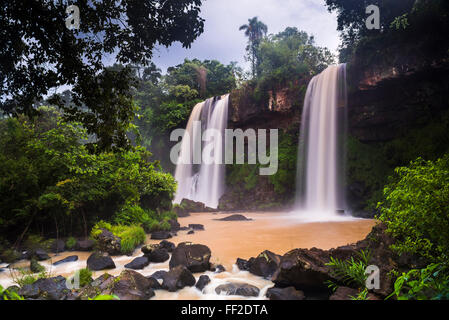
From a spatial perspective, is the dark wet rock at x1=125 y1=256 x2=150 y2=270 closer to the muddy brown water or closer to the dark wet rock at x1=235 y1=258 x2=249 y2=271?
the muddy brown water

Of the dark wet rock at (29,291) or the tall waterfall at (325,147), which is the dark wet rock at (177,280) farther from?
the tall waterfall at (325,147)

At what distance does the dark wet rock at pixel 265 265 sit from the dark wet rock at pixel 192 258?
3.27ft

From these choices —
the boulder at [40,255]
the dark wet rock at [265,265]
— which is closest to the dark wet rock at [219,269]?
the dark wet rock at [265,265]

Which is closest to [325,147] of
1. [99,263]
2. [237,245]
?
[237,245]

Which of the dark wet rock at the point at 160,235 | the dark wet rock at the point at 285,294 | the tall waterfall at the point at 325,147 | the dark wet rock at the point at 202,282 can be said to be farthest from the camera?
the tall waterfall at the point at 325,147

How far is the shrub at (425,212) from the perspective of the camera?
2.84 meters

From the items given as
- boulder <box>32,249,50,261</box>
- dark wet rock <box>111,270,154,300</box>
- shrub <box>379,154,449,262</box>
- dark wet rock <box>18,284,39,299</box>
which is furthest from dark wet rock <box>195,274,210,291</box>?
boulder <box>32,249,50,261</box>

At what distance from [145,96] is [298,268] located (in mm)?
30105

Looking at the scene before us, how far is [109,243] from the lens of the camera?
6.74m

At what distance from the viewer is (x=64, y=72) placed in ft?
12.4

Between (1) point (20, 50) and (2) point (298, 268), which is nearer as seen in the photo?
(2) point (298, 268)

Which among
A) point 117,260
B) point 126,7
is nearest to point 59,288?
point 117,260

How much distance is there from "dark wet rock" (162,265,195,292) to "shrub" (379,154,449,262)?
11.1 feet
